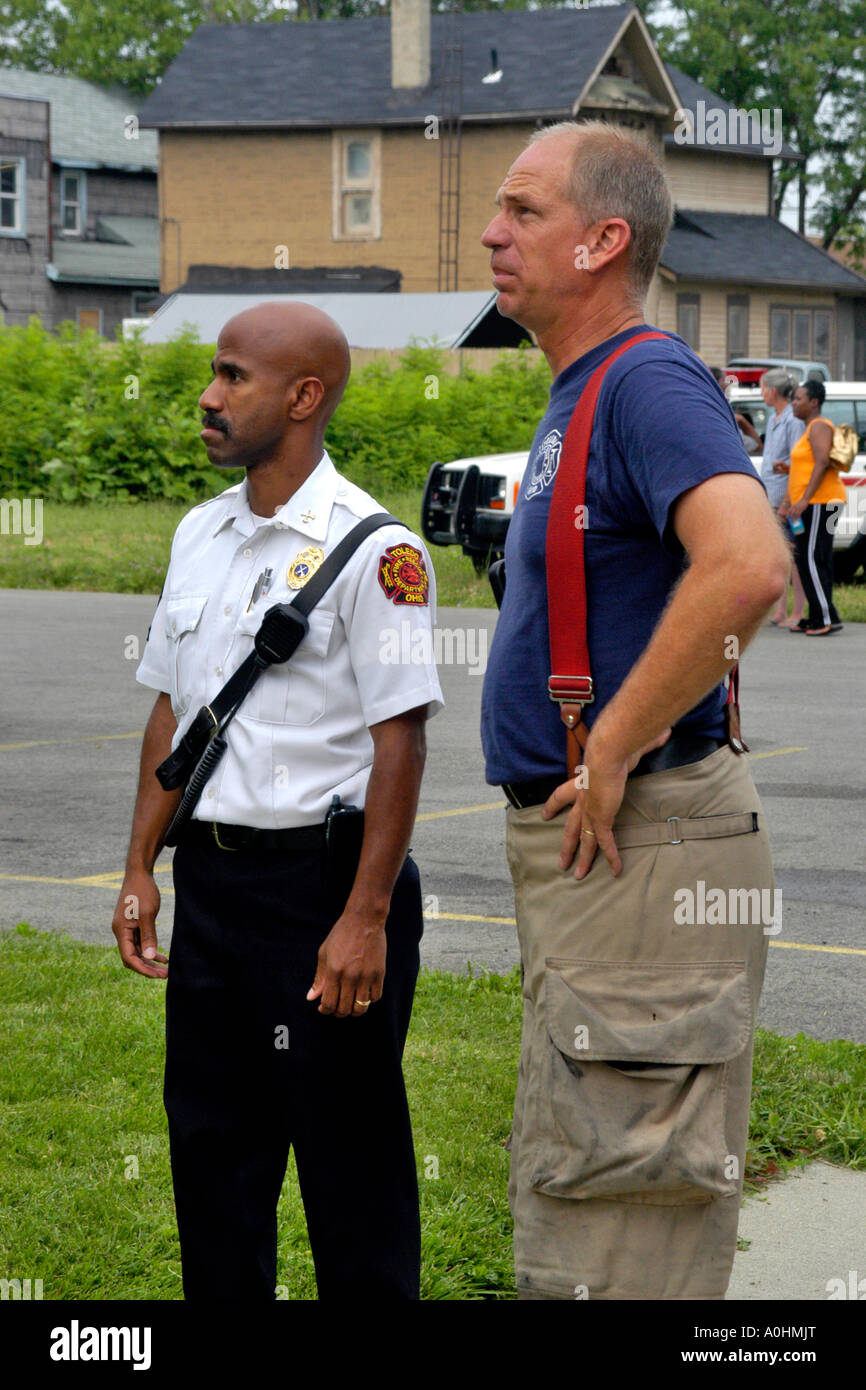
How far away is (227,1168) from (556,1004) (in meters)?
0.79

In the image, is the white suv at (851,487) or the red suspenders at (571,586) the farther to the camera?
the white suv at (851,487)

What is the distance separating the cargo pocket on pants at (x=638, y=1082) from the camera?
109 inches

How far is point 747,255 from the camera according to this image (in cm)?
4534

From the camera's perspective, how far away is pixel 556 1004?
283cm

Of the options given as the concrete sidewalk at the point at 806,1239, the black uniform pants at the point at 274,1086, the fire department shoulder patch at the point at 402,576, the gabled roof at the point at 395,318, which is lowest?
the concrete sidewalk at the point at 806,1239

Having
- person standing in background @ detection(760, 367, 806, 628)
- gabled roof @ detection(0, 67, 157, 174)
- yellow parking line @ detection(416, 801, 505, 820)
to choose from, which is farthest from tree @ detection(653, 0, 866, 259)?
yellow parking line @ detection(416, 801, 505, 820)

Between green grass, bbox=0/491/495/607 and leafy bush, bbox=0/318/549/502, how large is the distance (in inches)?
23.2

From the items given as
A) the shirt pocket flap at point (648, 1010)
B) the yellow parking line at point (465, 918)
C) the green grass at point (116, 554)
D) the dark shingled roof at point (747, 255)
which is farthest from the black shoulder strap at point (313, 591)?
the dark shingled roof at point (747, 255)

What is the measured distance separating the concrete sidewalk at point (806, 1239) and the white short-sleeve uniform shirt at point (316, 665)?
1.56 m

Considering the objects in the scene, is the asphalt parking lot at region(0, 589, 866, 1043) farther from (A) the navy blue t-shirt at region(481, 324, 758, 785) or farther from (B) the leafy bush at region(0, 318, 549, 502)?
(B) the leafy bush at region(0, 318, 549, 502)

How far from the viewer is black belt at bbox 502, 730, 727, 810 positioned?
113 inches

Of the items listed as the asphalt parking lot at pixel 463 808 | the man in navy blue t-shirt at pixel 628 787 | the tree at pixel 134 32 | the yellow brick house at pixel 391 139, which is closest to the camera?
the man in navy blue t-shirt at pixel 628 787

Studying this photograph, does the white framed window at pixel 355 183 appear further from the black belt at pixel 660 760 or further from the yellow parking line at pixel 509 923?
the black belt at pixel 660 760
